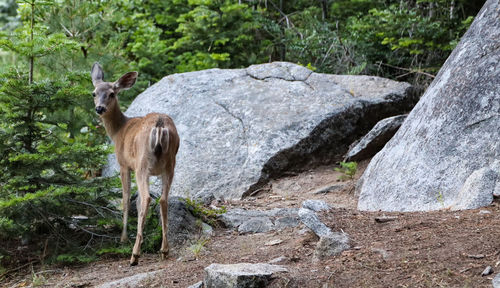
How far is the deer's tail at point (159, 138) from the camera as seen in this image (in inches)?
250

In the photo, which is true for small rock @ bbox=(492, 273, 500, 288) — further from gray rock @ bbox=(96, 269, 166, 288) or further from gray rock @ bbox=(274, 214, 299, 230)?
gray rock @ bbox=(274, 214, 299, 230)

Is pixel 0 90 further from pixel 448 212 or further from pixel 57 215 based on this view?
pixel 448 212

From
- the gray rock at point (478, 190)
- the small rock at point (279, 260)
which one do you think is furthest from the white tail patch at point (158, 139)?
the gray rock at point (478, 190)

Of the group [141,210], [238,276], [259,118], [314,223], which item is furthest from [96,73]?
[238,276]

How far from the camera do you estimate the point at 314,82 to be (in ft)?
35.0

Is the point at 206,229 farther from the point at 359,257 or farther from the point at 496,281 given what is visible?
the point at 496,281

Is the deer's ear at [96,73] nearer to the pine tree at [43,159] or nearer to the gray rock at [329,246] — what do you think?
the pine tree at [43,159]

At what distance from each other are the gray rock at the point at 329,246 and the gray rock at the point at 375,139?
431 cm

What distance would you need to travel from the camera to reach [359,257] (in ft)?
15.8

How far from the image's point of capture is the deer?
6.40 meters

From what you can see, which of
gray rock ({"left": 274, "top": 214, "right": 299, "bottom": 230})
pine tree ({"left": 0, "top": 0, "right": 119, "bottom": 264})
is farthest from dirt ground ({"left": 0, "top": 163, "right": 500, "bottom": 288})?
pine tree ({"left": 0, "top": 0, "right": 119, "bottom": 264})

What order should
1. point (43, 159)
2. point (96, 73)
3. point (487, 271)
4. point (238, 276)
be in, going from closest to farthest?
point (487, 271)
point (238, 276)
point (43, 159)
point (96, 73)

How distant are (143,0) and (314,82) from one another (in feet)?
20.8

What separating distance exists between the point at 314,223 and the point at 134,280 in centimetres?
175
